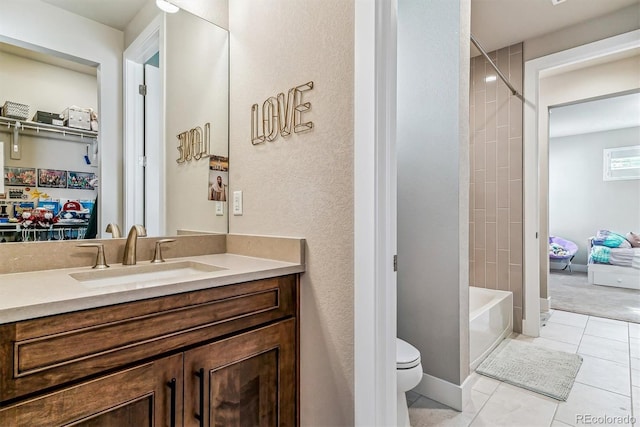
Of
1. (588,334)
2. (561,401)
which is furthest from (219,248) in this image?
(588,334)

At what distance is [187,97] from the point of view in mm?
1704

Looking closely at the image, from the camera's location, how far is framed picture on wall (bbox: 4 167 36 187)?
3.84 ft

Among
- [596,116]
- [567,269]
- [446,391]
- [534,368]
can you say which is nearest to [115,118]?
[446,391]

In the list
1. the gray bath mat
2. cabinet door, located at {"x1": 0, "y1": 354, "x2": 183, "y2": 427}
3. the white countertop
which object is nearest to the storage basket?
the white countertop

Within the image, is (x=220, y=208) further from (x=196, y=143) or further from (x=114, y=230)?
(x=114, y=230)

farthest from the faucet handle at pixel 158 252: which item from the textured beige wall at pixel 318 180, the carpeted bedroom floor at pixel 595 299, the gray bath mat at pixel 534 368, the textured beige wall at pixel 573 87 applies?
the carpeted bedroom floor at pixel 595 299

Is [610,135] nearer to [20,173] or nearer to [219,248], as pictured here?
[219,248]

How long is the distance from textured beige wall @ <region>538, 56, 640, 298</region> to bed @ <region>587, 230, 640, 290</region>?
2268mm

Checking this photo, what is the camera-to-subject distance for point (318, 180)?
1.30 metres

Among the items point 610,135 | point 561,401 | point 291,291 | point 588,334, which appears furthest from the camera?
point 610,135

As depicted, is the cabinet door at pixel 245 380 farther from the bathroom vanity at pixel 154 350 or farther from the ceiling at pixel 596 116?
the ceiling at pixel 596 116

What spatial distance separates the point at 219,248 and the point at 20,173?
2.77 feet

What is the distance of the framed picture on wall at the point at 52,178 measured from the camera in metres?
1.23

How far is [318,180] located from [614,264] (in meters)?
5.83
